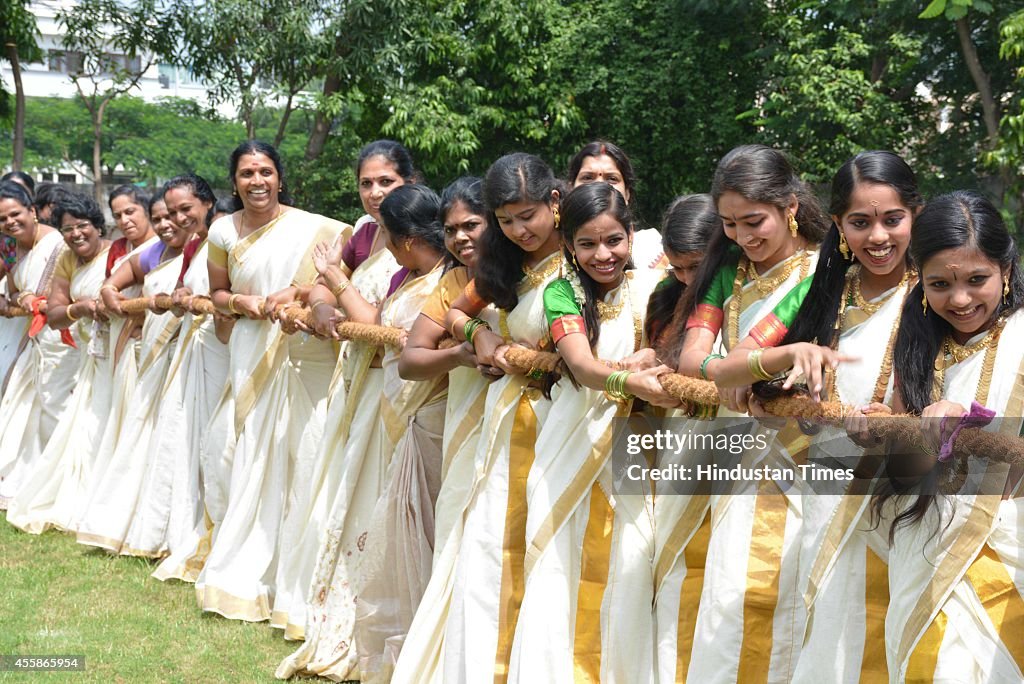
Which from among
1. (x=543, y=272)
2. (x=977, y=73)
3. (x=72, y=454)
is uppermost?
(x=977, y=73)

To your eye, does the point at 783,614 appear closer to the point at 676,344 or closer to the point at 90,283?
the point at 676,344

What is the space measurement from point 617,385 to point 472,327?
0.75 metres

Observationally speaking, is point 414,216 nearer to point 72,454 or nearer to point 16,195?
point 72,454

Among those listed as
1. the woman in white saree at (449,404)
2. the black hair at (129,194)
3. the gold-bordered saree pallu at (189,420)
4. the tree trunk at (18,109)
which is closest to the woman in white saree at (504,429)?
the woman in white saree at (449,404)

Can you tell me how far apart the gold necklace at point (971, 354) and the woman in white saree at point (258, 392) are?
2.97 metres

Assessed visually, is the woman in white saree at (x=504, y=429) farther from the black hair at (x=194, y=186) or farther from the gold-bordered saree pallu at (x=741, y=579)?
the black hair at (x=194, y=186)

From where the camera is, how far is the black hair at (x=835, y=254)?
273 centimetres

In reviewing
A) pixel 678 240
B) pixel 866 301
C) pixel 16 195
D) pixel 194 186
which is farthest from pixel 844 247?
pixel 16 195

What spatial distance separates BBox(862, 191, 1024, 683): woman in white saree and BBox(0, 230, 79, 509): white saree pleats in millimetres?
6348

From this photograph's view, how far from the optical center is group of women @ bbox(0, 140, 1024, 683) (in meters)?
2.50

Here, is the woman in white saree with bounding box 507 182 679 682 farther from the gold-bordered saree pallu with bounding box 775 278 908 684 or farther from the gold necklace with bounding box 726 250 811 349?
the gold-bordered saree pallu with bounding box 775 278 908 684

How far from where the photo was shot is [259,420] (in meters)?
5.22

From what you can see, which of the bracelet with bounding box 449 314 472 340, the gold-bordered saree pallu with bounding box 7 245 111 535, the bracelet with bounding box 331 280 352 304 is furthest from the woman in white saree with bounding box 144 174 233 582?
the bracelet with bounding box 449 314 472 340

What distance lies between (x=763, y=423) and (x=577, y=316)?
0.62 metres
